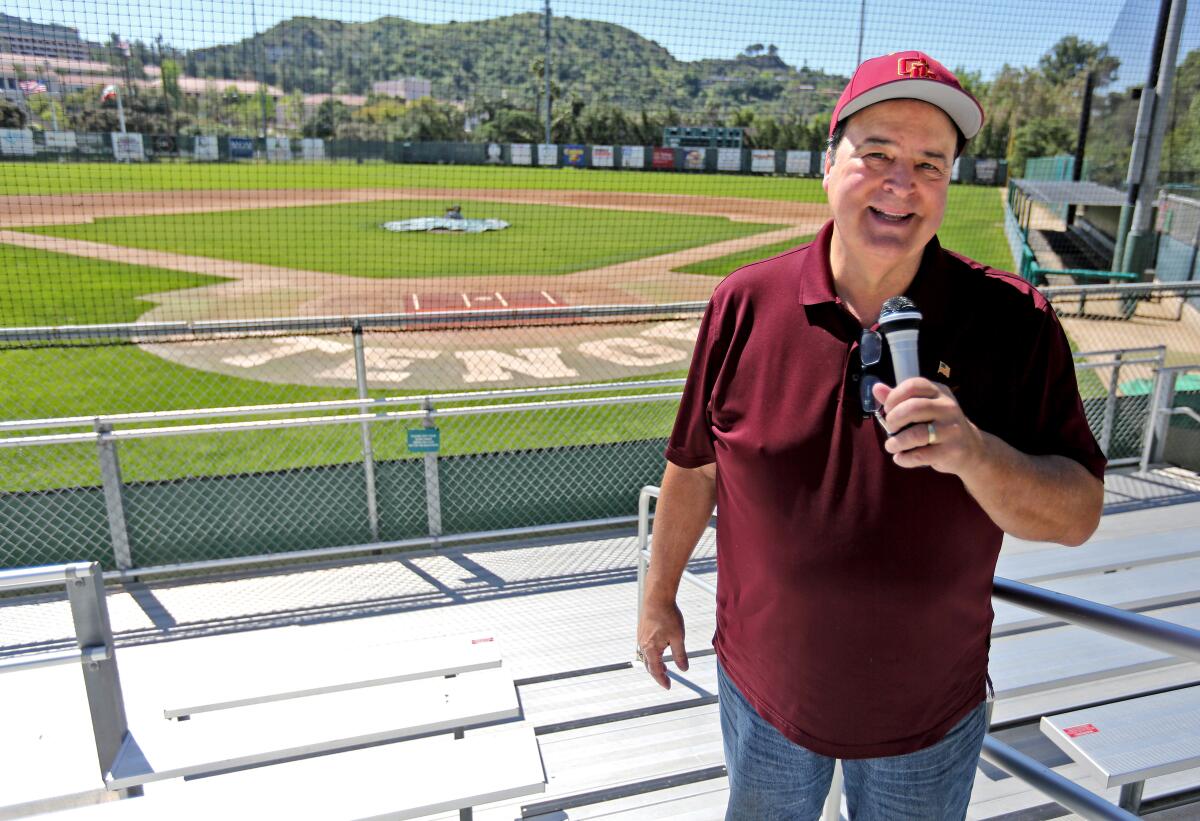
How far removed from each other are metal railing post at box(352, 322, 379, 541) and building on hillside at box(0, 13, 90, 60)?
520 centimetres

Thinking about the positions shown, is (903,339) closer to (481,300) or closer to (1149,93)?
(1149,93)

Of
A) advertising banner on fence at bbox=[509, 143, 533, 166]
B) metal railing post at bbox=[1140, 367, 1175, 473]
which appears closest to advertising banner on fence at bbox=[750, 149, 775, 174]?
advertising banner on fence at bbox=[509, 143, 533, 166]

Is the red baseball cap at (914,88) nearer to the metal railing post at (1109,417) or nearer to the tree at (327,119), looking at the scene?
the metal railing post at (1109,417)

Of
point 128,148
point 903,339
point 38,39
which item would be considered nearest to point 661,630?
point 903,339

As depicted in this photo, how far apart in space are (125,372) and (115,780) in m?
9.24

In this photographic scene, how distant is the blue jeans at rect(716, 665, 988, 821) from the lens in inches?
59.1

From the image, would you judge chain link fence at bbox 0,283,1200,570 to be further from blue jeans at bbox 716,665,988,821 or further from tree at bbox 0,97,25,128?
tree at bbox 0,97,25,128

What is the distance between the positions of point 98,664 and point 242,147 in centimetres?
4399

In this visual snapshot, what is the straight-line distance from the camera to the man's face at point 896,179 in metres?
1.39

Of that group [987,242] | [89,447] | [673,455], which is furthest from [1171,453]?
[987,242]

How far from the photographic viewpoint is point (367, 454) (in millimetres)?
4934

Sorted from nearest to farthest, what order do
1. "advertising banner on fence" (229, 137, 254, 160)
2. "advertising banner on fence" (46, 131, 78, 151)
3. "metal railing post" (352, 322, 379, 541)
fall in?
"metal railing post" (352, 322, 379, 541) → "advertising banner on fence" (46, 131, 78, 151) → "advertising banner on fence" (229, 137, 254, 160)

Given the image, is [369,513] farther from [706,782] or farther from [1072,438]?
[1072,438]

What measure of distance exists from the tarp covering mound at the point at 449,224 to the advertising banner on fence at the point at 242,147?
60.5 ft
